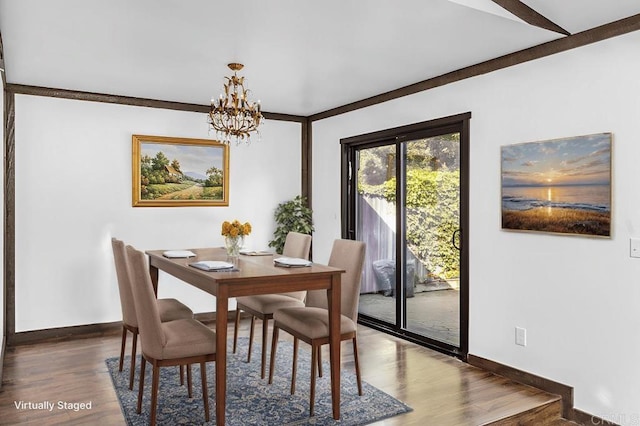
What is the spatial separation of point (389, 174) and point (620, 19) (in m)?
2.51

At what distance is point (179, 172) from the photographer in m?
5.52

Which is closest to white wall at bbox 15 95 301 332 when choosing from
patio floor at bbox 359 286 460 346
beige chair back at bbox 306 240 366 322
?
patio floor at bbox 359 286 460 346

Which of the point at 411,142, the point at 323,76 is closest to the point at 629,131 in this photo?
the point at 411,142

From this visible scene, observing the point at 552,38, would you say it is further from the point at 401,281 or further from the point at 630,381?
the point at 401,281

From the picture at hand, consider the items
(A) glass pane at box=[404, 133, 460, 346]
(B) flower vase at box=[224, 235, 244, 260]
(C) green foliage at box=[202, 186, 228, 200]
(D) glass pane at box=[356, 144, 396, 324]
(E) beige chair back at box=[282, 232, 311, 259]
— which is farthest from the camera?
(C) green foliage at box=[202, 186, 228, 200]

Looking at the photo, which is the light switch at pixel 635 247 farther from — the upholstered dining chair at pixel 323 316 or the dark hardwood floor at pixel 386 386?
the upholstered dining chair at pixel 323 316

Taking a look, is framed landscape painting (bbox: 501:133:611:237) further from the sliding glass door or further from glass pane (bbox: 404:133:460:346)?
glass pane (bbox: 404:133:460:346)

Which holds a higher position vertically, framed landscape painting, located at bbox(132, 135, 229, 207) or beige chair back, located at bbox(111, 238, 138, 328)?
framed landscape painting, located at bbox(132, 135, 229, 207)

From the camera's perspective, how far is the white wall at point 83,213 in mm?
4801

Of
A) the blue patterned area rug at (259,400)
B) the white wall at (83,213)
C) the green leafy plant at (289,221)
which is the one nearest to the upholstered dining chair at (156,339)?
the blue patterned area rug at (259,400)

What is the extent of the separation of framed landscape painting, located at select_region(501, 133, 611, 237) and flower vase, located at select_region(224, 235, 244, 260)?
6.37ft

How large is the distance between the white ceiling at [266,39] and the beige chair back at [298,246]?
136 cm

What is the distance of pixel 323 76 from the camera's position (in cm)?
443

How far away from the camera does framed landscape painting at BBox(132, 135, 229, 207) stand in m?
5.32
